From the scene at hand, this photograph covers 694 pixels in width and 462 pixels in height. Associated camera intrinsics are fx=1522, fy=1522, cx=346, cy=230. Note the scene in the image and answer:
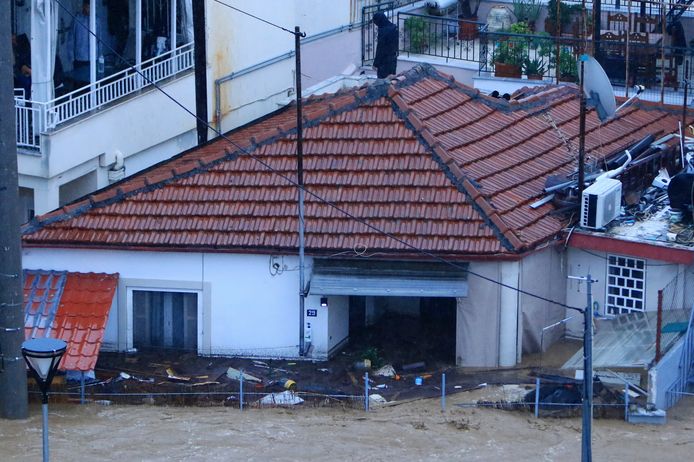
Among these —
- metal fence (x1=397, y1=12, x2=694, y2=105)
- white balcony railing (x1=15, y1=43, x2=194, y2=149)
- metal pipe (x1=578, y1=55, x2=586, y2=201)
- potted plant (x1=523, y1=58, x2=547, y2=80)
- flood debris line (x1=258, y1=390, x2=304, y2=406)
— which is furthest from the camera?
potted plant (x1=523, y1=58, x2=547, y2=80)

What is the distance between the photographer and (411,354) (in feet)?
77.9

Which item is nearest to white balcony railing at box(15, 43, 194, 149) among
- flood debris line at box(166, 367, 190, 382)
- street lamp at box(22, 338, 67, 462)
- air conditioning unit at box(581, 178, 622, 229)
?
flood debris line at box(166, 367, 190, 382)

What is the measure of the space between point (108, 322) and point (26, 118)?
13.7 ft

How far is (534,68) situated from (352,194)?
9.74 m

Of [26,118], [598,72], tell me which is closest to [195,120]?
[26,118]

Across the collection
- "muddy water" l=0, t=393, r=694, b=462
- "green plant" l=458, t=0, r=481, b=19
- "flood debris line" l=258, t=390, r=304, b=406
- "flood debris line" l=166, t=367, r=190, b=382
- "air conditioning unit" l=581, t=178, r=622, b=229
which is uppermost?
"green plant" l=458, t=0, r=481, b=19

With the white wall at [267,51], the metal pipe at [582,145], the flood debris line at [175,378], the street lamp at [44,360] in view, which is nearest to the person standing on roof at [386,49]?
the white wall at [267,51]

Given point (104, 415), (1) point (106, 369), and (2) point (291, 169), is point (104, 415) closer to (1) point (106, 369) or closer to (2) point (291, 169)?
(1) point (106, 369)

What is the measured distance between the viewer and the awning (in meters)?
23.1

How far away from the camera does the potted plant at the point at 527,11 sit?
116 feet

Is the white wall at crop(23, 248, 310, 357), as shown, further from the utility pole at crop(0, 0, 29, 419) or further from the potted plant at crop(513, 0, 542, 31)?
the potted plant at crop(513, 0, 542, 31)

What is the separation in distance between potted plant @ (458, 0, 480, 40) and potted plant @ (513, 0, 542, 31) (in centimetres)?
106

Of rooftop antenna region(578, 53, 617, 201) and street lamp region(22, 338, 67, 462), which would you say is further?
rooftop antenna region(578, 53, 617, 201)

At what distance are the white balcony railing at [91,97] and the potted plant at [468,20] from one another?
787cm
